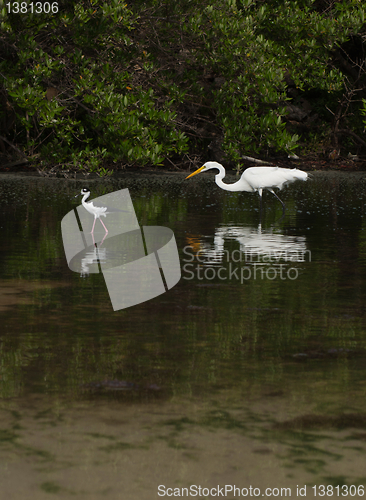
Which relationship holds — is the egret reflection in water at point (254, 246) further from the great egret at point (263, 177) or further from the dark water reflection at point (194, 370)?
the great egret at point (263, 177)

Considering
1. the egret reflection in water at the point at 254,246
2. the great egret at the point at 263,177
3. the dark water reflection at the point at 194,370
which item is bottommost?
the egret reflection in water at the point at 254,246

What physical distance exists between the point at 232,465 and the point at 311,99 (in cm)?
2459

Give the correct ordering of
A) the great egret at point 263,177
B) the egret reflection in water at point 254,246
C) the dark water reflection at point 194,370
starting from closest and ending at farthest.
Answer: the dark water reflection at point 194,370 < the egret reflection in water at point 254,246 < the great egret at point 263,177

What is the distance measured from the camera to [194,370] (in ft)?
15.1

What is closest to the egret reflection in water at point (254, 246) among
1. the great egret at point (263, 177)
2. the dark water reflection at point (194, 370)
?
the dark water reflection at point (194, 370)

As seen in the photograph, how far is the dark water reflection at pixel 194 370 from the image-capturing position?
11.1 feet

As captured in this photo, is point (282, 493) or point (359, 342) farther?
point (359, 342)

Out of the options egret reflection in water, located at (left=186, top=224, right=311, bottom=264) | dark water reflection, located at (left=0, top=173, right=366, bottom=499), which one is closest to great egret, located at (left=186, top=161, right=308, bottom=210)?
egret reflection in water, located at (left=186, top=224, right=311, bottom=264)

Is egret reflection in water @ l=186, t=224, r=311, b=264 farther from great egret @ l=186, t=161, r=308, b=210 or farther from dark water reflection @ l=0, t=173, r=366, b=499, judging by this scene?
great egret @ l=186, t=161, r=308, b=210

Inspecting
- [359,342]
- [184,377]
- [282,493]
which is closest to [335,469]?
[282,493]

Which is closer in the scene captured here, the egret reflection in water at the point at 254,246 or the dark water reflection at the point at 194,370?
the dark water reflection at the point at 194,370

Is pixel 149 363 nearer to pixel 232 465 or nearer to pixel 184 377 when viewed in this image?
pixel 184 377

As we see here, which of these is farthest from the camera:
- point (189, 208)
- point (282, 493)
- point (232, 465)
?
point (189, 208)

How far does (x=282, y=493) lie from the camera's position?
10.3 feet
